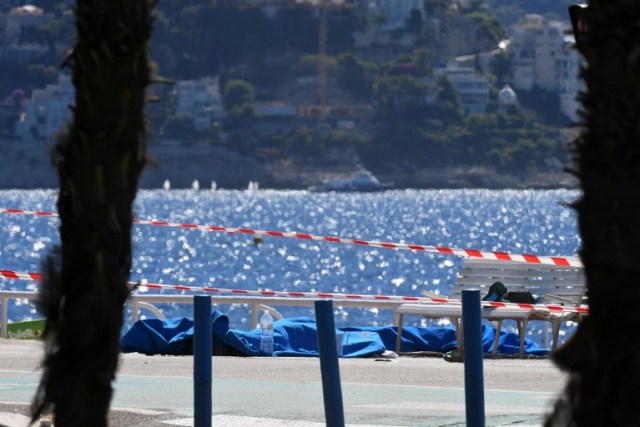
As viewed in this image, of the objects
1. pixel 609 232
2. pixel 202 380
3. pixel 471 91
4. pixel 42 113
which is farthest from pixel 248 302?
pixel 471 91

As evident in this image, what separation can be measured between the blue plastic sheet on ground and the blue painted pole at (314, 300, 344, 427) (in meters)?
5.37

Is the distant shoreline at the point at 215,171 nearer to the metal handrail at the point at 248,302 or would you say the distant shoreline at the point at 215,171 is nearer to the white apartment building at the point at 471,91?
the white apartment building at the point at 471,91

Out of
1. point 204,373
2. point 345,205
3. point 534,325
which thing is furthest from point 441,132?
point 204,373

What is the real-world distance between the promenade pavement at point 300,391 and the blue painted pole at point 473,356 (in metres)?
1.10

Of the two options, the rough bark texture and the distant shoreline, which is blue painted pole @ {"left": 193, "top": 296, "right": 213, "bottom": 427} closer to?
the rough bark texture

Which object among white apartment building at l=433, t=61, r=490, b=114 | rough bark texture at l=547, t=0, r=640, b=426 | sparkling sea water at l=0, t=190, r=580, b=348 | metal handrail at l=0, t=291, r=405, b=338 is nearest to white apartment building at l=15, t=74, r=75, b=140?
sparkling sea water at l=0, t=190, r=580, b=348

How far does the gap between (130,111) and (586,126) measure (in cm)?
138

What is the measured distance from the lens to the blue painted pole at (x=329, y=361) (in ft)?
24.0

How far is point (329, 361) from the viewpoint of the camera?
288 inches

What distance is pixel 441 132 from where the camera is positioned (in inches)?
7392

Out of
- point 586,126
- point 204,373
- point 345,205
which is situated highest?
point 586,126

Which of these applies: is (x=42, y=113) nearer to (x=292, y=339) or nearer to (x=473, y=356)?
(x=292, y=339)

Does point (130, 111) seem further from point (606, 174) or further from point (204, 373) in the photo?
point (204, 373)

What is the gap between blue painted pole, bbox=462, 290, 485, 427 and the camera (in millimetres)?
7062
